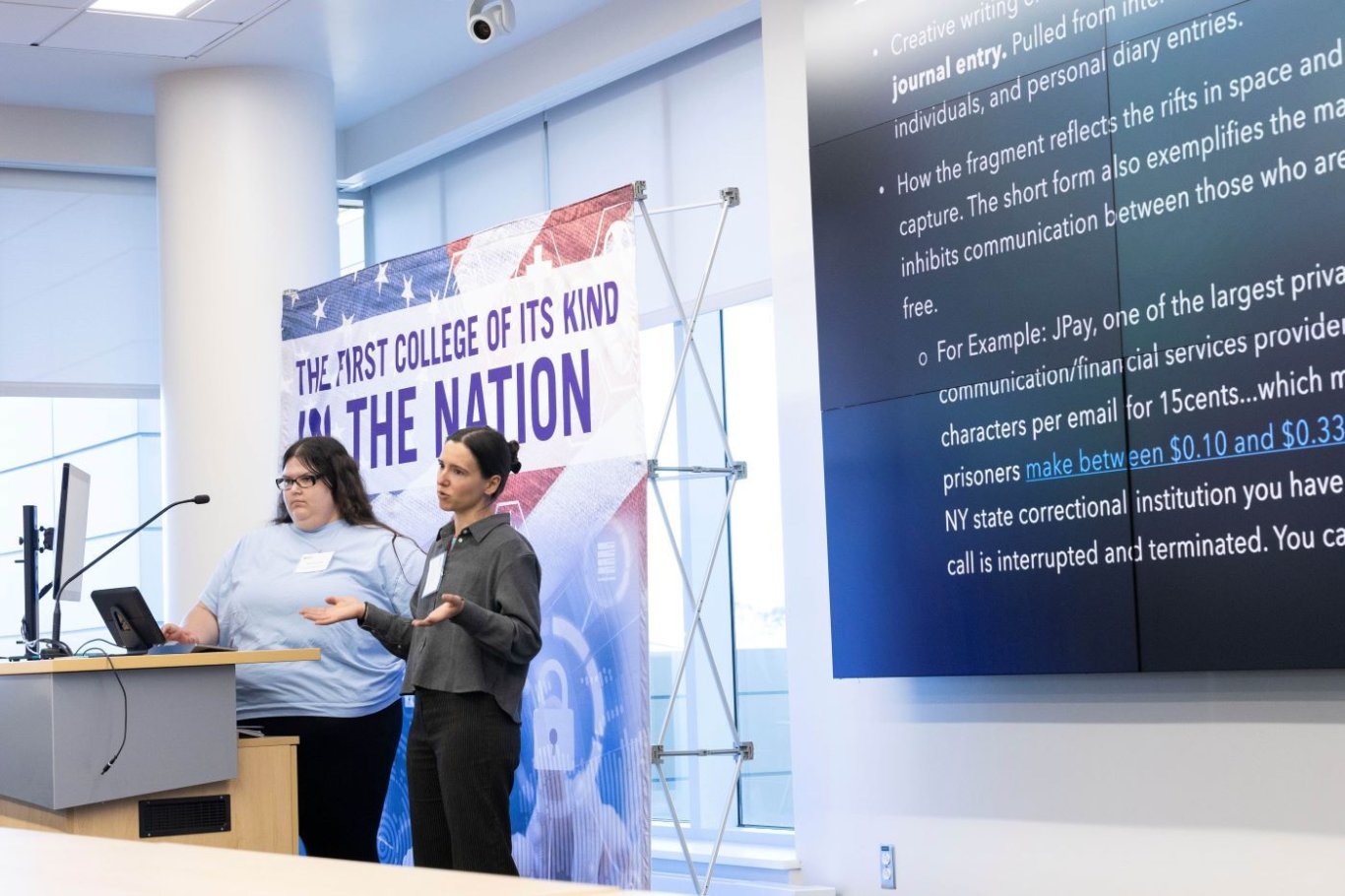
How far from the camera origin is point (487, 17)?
16.5 feet

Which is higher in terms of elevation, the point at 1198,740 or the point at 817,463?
the point at 817,463

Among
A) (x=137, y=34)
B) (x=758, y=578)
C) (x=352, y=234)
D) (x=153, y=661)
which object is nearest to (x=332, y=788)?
(x=153, y=661)

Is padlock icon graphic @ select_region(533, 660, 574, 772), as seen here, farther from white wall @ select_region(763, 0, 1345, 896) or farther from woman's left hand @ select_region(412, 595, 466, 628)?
woman's left hand @ select_region(412, 595, 466, 628)

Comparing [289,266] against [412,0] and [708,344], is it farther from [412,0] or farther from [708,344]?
[708,344]

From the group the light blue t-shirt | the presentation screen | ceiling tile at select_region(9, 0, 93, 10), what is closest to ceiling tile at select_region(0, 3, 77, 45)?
ceiling tile at select_region(9, 0, 93, 10)

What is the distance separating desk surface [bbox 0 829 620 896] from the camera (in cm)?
107

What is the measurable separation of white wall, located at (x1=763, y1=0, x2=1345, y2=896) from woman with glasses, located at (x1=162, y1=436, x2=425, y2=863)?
46.9 inches

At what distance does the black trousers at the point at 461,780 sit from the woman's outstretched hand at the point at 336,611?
10.7 inches

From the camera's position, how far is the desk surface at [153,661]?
10.8 ft

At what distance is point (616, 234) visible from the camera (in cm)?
429

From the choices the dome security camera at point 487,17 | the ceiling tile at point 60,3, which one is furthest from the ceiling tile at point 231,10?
the dome security camera at point 487,17

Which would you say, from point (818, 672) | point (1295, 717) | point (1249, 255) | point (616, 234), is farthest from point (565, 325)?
point (1295, 717)

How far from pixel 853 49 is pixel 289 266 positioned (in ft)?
9.51

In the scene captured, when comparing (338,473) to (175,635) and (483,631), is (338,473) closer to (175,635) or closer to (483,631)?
(175,635)
